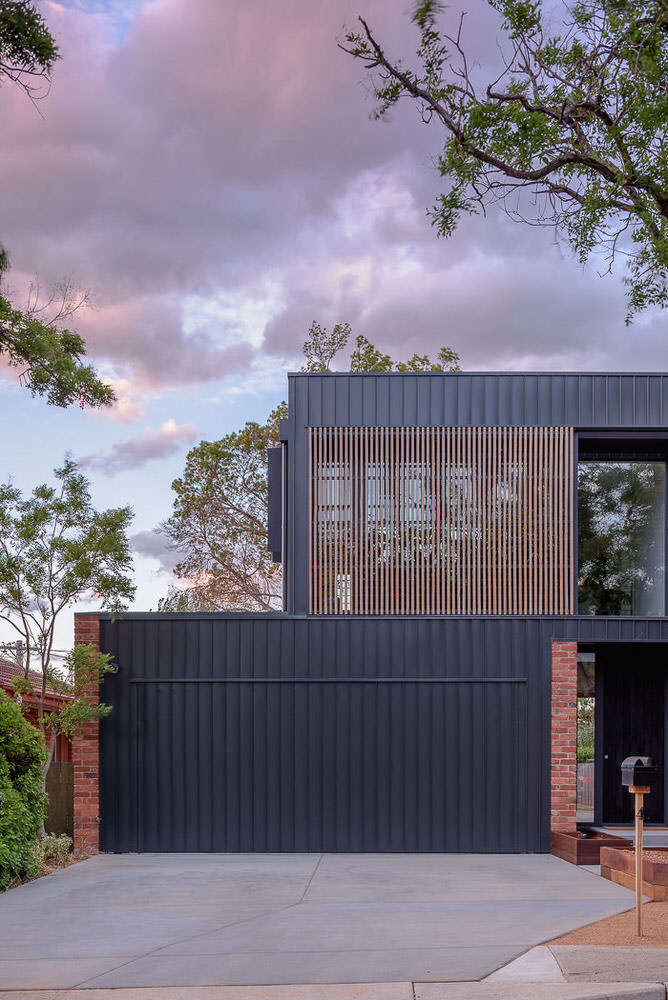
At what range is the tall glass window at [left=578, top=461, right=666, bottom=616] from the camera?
49.2 ft

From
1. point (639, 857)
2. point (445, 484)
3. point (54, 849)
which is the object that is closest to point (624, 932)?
point (639, 857)

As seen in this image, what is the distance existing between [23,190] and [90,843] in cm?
862

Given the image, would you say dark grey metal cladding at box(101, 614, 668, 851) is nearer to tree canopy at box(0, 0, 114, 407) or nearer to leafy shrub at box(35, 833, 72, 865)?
leafy shrub at box(35, 833, 72, 865)

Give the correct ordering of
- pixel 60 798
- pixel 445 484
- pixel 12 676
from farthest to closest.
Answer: pixel 12 676 → pixel 60 798 → pixel 445 484

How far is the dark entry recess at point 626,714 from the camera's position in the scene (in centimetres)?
1498

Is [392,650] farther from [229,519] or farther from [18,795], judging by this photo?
[229,519]

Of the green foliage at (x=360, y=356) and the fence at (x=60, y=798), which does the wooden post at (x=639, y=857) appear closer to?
the fence at (x=60, y=798)

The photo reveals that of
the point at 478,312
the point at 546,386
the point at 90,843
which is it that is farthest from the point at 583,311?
the point at 90,843

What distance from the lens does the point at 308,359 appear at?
2947 cm

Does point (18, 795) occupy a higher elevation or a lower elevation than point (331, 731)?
lower

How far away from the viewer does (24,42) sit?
284 inches

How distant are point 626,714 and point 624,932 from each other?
7366mm

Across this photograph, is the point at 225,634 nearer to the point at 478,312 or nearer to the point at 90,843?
the point at 90,843

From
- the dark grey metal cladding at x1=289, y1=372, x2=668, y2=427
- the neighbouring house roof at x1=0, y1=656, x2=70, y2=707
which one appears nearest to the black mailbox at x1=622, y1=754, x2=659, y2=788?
the dark grey metal cladding at x1=289, y1=372, x2=668, y2=427
